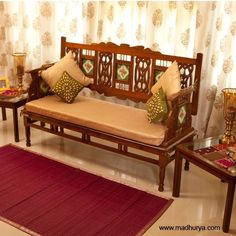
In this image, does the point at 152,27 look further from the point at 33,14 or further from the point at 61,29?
the point at 33,14

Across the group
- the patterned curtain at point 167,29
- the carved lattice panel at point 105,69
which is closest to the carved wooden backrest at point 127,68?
the carved lattice panel at point 105,69

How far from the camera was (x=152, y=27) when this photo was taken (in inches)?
148

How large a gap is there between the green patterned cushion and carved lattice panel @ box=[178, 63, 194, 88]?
3.31 feet

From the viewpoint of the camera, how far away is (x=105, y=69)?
12.1 feet

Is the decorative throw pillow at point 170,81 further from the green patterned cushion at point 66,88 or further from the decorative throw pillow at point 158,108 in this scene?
the green patterned cushion at point 66,88

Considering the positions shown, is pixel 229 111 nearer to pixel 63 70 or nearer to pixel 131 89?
pixel 131 89

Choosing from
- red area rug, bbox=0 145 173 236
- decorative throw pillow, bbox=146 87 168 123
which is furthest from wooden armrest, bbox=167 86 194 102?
red area rug, bbox=0 145 173 236

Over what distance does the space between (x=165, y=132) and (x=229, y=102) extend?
666mm

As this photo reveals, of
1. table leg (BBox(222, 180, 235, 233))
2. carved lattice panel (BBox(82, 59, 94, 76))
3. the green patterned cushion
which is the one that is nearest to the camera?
table leg (BBox(222, 180, 235, 233))

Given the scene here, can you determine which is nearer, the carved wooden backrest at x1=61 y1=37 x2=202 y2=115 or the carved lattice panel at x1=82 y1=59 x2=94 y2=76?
the carved wooden backrest at x1=61 y1=37 x2=202 y2=115

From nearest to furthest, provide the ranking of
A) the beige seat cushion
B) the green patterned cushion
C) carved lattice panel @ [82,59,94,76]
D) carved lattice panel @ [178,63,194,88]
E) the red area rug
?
1. the red area rug
2. the beige seat cushion
3. carved lattice panel @ [178,63,194,88]
4. the green patterned cushion
5. carved lattice panel @ [82,59,94,76]

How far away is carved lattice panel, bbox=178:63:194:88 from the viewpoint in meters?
3.22

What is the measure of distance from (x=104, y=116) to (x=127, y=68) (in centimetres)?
58

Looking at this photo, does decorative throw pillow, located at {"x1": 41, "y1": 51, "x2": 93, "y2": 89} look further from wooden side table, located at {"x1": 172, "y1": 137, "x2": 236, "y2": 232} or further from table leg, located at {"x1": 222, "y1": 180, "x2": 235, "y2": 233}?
table leg, located at {"x1": 222, "y1": 180, "x2": 235, "y2": 233}
